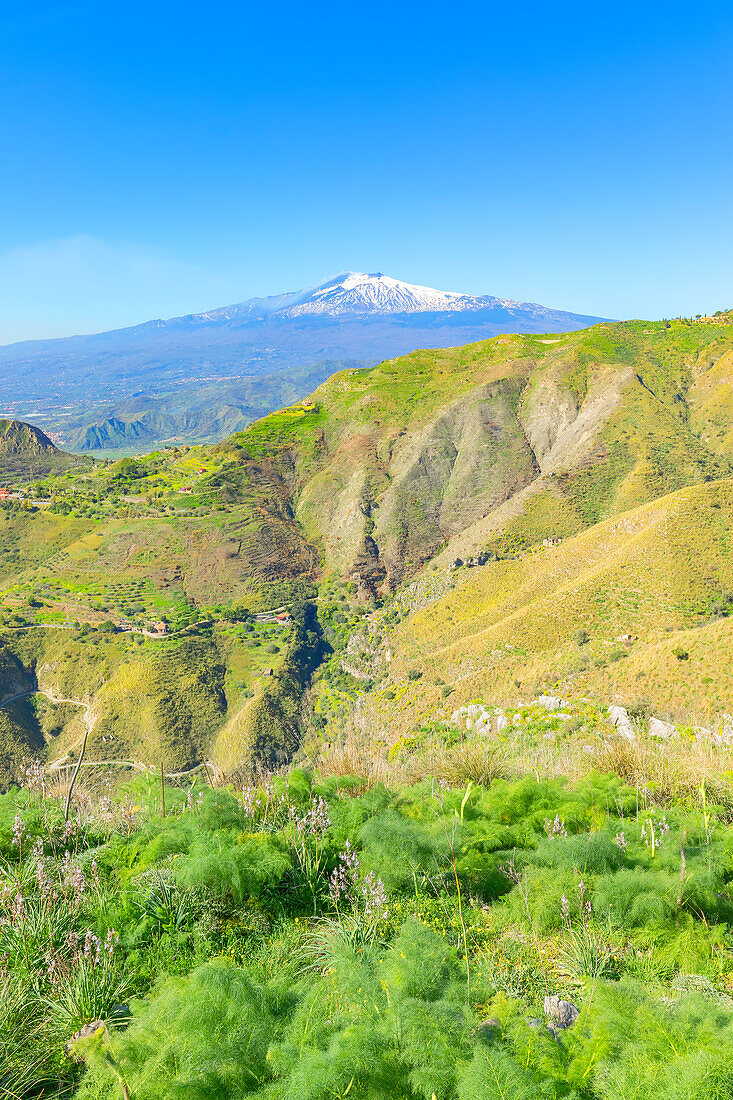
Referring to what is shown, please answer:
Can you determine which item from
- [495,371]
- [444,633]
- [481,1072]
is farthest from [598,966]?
[495,371]

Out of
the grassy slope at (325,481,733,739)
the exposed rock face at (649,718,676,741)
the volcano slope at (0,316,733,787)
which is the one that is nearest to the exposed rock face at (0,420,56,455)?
the volcano slope at (0,316,733,787)

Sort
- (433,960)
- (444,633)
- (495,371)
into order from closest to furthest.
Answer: (433,960)
(444,633)
(495,371)

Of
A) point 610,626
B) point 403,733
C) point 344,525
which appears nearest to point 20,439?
point 344,525

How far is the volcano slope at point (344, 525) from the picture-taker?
171 ft

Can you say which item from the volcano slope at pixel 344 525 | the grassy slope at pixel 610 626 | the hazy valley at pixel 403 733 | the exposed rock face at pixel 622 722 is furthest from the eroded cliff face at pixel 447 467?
the exposed rock face at pixel 622 722

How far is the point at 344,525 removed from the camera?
8131 centimetres

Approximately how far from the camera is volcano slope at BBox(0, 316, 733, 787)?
5206cm

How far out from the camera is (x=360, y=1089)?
7.65 ft

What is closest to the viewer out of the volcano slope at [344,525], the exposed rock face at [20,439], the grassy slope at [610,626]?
the grassy slope at [610,626]

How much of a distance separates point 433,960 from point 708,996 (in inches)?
65.6

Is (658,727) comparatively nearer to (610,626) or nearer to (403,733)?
(403,733)

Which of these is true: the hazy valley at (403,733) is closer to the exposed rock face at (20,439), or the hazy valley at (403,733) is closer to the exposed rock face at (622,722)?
the exposed rock face at (622,722)

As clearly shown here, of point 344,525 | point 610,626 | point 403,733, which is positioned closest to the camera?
point 403,733

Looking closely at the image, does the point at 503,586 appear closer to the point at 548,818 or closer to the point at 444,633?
the point at 444,633
